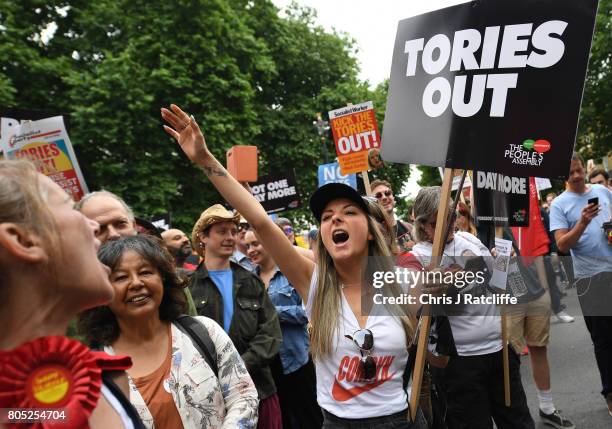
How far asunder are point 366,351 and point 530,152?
1200 millimetres

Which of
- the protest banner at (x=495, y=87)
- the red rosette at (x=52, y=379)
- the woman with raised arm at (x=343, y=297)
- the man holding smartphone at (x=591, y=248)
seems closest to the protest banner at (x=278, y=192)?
the man holding smartphone at (x=591, y=248)

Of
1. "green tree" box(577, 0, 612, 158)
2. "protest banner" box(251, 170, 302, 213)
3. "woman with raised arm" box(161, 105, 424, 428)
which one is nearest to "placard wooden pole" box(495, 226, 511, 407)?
"woman with raised arm" box(161, 105, 424, 428)

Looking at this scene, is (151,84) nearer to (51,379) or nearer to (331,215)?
(331,215)

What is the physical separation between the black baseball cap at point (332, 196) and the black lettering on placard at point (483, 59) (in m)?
0.61

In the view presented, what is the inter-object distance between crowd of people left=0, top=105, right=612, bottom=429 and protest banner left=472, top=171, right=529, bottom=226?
0.55 feet

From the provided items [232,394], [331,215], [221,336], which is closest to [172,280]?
[221,336]

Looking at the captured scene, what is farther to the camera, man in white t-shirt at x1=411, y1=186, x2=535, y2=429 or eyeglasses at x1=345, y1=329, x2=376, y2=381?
man in white t-shirt at x1=411, y1=186, x2=535, y2=429

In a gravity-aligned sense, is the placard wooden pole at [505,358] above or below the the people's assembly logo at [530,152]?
below

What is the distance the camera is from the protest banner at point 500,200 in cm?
365

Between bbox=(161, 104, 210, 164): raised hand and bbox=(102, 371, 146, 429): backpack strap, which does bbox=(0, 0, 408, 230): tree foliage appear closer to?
bbox=(161, 104, 210, 164): raised hand

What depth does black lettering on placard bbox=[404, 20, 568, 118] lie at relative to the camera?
264 centimetres

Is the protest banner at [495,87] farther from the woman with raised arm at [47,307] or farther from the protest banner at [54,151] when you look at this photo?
the protest banner at [54,151]

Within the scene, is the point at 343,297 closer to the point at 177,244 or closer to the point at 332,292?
the point at 332,292

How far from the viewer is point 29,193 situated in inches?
43.4
